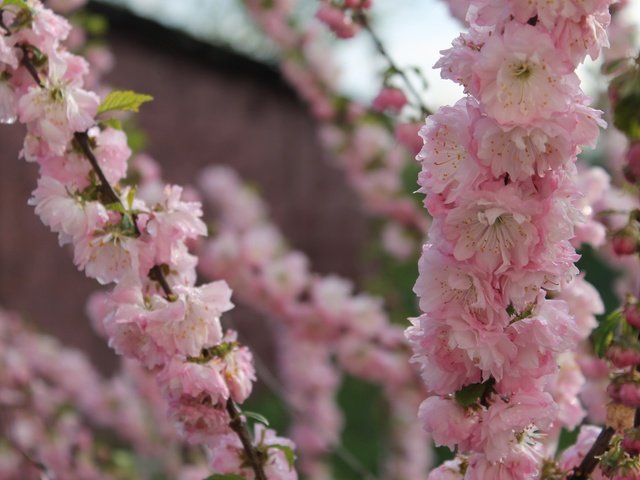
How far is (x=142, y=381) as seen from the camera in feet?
11.7

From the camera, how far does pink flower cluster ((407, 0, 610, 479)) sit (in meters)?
0.94

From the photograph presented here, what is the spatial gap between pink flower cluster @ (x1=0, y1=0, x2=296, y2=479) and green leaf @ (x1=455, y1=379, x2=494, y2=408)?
348 mm

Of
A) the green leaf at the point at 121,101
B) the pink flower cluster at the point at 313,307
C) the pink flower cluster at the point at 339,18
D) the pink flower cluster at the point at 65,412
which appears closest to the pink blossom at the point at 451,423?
the green leaf at the point at 121,101

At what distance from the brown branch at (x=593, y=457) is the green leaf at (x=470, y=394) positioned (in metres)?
0.22

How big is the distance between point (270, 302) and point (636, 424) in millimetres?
2372

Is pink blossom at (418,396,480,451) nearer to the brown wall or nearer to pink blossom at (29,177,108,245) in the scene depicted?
pink blossom at (29,177,108,245)

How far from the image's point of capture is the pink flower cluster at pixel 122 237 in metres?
1.26

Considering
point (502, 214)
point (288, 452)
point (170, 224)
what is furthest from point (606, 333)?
point (170, 224)

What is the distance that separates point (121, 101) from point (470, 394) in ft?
2.28

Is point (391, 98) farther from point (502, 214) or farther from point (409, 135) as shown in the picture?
point (502, 214)

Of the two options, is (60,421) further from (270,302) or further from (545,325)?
(545,325)

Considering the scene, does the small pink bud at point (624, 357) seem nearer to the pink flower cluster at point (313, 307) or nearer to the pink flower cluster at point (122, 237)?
the pink flower cluster at point (122, 237)

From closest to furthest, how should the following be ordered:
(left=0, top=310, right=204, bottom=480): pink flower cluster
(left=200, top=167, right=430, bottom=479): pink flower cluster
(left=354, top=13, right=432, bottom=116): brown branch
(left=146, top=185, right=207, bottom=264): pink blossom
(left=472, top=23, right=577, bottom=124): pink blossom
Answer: (left=472, top=23, right=577, bottom=124): pink blossom, (left=146, top=185, right=207, bottom=264): pink blossom, (left=354, top=13, right=432, bottom=116): brown branch, (left=0, top=310, right=204, bottom=480): pink flower cluster, (left=200, top=167, right=430, bottom=479): pink flower cluster

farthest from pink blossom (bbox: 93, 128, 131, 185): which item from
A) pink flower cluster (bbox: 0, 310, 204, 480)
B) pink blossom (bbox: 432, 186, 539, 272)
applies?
pink flower cluster (bbox: 0, 310, 204, 480)
